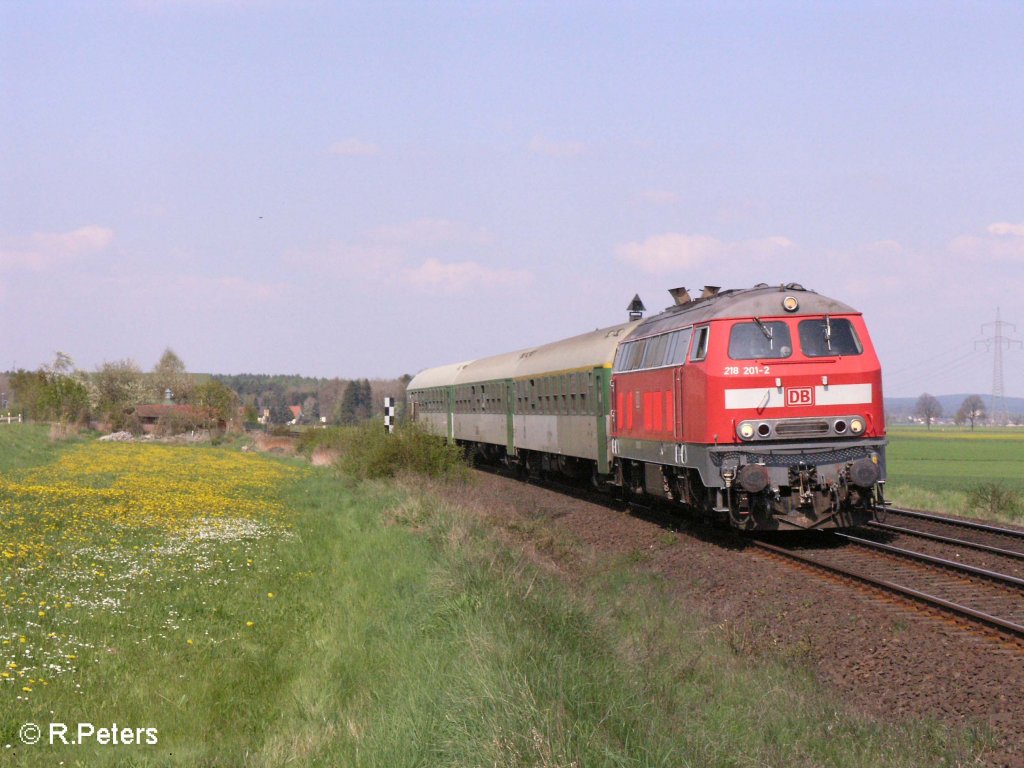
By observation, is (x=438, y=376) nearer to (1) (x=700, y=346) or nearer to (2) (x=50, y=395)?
(1) (x=700, y=346)

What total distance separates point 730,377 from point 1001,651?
6346mm

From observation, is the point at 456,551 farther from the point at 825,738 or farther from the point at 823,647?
the point at 825,738

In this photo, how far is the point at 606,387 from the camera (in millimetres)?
21344

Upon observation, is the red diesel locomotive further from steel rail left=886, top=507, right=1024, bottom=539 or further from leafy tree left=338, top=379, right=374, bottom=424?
leafy tree left=338, top=379, right=374, bottom=424

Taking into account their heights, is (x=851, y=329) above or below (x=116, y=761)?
above

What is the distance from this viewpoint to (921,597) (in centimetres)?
1067

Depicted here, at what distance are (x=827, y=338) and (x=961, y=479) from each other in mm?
29358

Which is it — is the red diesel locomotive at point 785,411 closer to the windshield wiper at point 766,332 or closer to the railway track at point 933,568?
the windshield wiper at point 766,332

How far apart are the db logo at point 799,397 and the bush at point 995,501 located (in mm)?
9471

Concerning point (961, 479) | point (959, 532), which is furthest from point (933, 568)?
point (961, 479)

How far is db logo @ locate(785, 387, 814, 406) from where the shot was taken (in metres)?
14.7

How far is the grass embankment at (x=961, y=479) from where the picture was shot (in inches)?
886

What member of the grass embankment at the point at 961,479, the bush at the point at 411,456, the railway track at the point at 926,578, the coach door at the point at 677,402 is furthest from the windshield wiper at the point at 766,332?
the bush at the point at 411,456

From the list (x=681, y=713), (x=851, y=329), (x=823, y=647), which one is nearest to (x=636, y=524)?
(x=851, y=329)
